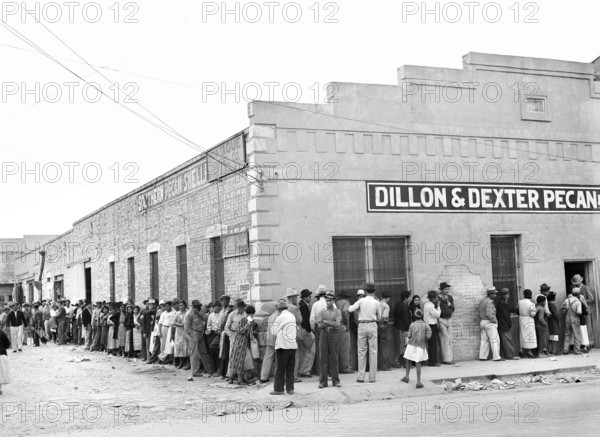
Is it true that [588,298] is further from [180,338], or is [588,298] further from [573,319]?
[180,338]

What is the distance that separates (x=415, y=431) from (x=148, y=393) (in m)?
6.54

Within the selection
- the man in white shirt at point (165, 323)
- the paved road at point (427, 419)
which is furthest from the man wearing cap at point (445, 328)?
the man in white shirt at point (165, 323)

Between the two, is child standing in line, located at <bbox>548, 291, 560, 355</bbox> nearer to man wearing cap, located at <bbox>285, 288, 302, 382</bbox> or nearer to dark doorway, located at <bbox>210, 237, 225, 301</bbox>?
man wearing cap, located at <bbox>285, 288, 302, 382</bbox>

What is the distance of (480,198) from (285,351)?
6.96 meters

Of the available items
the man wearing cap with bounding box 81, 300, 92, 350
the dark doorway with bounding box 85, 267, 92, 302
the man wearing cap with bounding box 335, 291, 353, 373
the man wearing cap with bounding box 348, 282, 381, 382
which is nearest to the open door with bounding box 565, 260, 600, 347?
the man wearing cap with bounding box 335, 291, 353, 373

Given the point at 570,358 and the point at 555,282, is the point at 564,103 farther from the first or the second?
the point at 570,358

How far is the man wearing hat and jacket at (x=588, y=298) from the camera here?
58.5ft

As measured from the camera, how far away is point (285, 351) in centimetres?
1293

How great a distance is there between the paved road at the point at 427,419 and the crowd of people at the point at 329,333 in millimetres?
1390

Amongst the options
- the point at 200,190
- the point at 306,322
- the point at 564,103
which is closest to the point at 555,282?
the point at 564,103

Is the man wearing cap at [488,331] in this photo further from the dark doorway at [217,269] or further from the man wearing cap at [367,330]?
the dark doorway at [217,269]

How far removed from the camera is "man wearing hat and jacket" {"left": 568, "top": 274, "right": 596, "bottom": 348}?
17844 mm

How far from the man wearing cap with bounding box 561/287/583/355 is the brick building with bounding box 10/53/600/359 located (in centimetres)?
48

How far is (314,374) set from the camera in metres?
15.0
